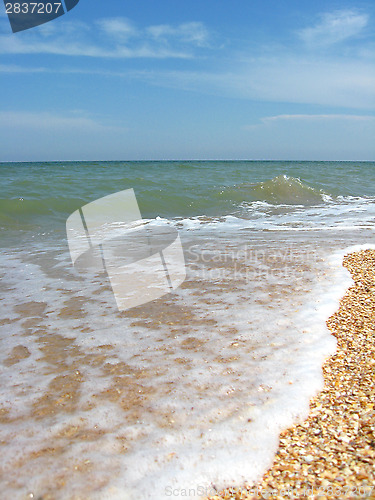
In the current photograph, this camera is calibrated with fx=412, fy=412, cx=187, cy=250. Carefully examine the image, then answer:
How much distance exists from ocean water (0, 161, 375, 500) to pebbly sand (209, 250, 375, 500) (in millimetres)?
80

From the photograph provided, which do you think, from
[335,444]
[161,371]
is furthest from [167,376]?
[335,444]

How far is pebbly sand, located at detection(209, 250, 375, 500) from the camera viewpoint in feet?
5.42

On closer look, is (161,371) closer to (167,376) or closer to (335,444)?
(167,376)

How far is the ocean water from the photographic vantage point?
1.87 metres

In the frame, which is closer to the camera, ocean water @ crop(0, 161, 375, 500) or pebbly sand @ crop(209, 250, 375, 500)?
pebbly sand @ crop(209, 250, 375, 500)

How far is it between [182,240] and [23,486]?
18.8ft

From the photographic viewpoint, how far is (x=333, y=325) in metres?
3.26

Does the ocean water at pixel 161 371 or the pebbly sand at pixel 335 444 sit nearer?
the pebbly sand at pixel 335 444

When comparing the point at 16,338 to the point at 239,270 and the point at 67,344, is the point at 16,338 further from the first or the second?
the point at 239,270

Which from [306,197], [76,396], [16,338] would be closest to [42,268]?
[16,338]

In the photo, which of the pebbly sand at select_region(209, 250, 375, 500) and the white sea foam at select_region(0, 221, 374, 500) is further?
the white sea foam at select_region(0, 221, 374, 500)

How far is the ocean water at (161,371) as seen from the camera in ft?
6.15

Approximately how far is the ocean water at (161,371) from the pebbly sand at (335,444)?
3.2 inches

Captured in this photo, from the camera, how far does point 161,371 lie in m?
2.71
